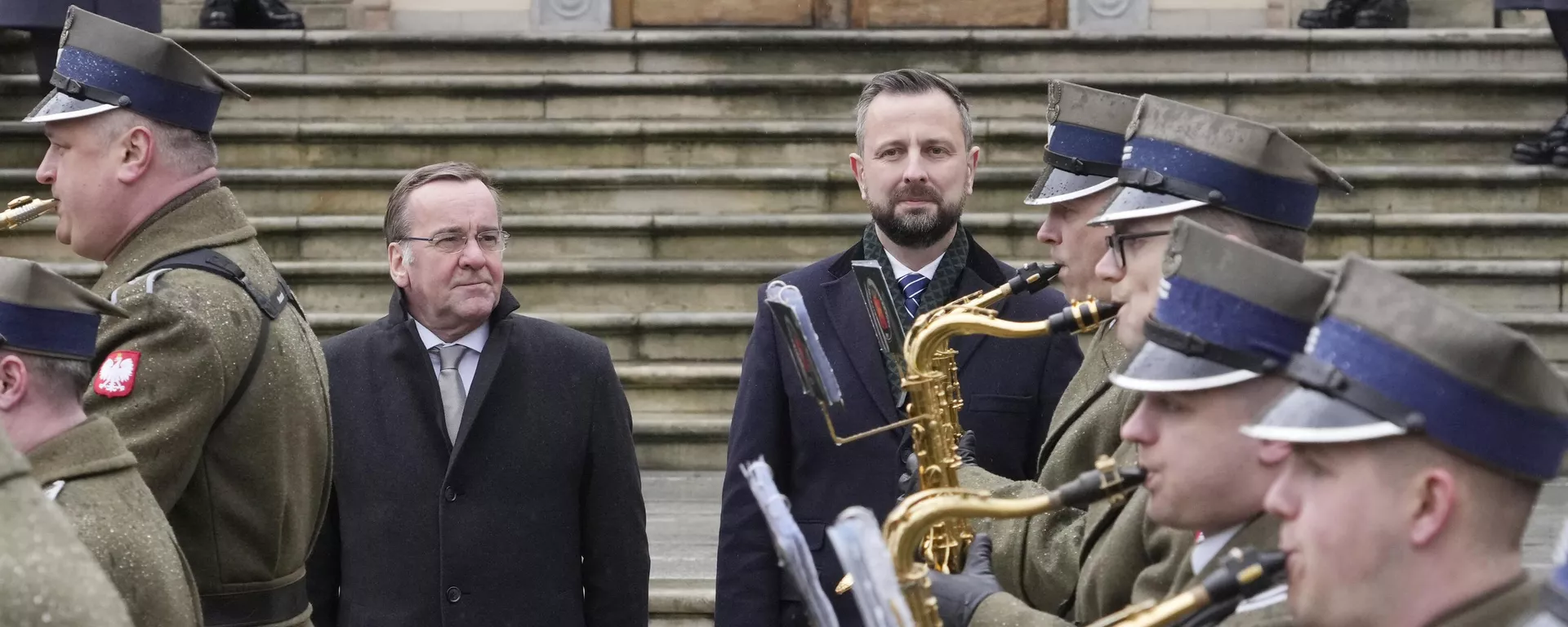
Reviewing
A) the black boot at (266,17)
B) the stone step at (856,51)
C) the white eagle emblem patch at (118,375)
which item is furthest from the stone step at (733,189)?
the white eagle emblem patch at (118,375)

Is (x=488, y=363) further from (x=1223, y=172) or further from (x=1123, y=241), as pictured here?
(x=1223, y=172)

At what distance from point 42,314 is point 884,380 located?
6.53 ft

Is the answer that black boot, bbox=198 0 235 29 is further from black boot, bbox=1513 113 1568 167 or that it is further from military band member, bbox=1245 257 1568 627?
military band member, bbox=1245 257 1568 627

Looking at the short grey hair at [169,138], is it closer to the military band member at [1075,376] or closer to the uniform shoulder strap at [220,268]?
the uniform shoulder strap at [220,268]

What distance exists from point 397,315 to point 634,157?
5160 mm

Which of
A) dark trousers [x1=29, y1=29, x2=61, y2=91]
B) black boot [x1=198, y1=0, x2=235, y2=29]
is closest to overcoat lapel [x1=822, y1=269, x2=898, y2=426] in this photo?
dark trousers [x1=29, y1=29, x2=61, y2=91]

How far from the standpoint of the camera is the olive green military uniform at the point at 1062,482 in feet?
11.5

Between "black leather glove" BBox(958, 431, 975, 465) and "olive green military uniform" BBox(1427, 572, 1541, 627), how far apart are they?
193 cm

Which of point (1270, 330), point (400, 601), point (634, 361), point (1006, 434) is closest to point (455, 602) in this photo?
point (400, 601)

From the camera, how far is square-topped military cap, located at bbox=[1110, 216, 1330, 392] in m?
2.50

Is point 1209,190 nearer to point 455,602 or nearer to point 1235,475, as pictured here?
point 1235,475

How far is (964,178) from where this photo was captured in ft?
15.0

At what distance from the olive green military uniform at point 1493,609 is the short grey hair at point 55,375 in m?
2.17

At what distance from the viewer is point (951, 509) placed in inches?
110
